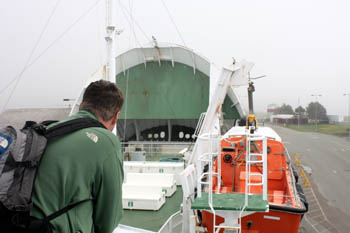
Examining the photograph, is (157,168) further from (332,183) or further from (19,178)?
(332,183)

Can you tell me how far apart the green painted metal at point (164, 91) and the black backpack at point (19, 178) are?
17264 mm

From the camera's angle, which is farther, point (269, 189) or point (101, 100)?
point (269, 189)

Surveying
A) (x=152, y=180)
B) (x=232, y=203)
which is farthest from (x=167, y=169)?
(x=232, y=203)

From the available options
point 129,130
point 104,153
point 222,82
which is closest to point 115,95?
point 104,153

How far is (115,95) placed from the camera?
5.96 ft

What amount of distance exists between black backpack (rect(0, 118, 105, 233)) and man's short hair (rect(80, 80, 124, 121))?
0.40 meters

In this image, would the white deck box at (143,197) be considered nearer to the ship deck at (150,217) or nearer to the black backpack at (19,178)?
the ship deck at (150,217)

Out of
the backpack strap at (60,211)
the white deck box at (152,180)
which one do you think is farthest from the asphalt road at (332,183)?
the backpack strap at (60,211)

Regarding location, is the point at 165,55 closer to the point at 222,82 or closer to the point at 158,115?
the point at 158,115

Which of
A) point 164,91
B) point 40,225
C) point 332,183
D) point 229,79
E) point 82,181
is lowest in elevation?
point 332,183

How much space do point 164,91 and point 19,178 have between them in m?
18.1

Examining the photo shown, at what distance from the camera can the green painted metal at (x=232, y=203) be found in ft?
15.1

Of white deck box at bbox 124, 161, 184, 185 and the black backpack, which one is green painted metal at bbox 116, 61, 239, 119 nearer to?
white deck box at bbox 124, 161, 184, 185

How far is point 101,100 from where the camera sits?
179 centimetres
